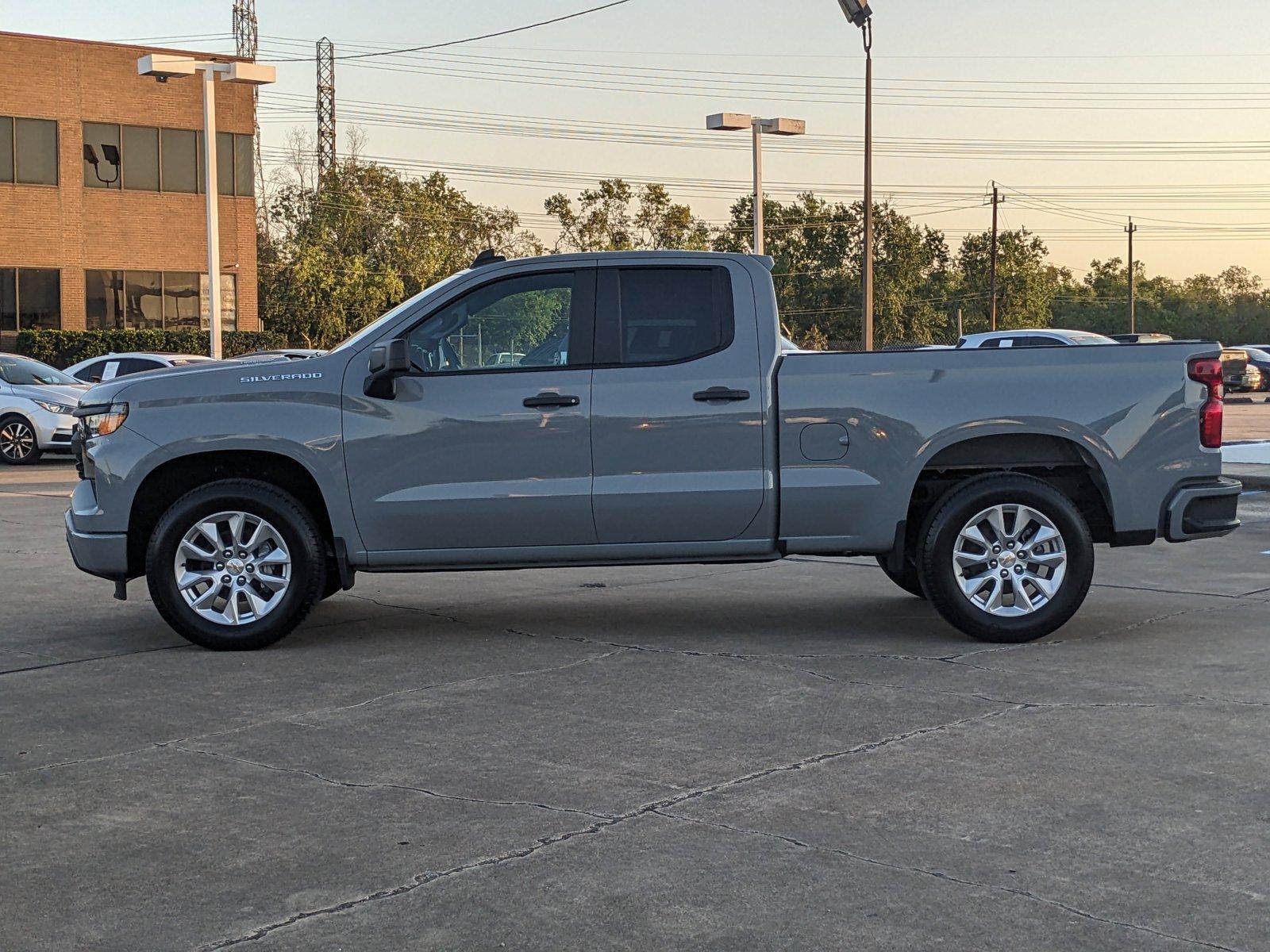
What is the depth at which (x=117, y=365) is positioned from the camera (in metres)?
25.3

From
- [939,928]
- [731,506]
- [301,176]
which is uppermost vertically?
[301,176]

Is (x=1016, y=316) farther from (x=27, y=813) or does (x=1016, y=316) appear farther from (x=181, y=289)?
(x=27, y=813)

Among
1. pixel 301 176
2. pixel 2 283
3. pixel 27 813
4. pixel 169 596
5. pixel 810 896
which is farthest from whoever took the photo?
pixel 301 176

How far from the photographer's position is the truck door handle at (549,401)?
8.38 metres

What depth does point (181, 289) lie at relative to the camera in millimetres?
48844

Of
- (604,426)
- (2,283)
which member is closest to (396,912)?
(604,426)

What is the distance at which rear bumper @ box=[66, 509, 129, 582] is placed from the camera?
27.7 ft

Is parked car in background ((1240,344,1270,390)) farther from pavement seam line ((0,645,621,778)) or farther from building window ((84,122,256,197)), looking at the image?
pavement seam line ((0,645,621,778))

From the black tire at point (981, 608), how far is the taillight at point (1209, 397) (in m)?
0.82

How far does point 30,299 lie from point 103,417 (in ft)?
134

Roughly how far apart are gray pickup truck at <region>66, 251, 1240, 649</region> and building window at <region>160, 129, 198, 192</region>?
1670 inches

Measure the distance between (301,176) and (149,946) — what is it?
79848 millimetres

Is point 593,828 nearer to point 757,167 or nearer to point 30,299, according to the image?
point 757,167

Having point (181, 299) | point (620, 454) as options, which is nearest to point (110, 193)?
point (181, 299)
